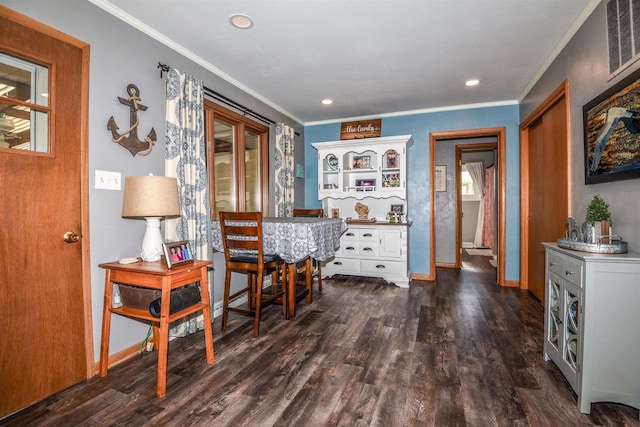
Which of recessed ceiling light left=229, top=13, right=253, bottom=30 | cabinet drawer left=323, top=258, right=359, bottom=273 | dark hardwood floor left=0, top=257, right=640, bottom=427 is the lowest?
dark hardwood floor left=0, top=257, right=640, bottom=427

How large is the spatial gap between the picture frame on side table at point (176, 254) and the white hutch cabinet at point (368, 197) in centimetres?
270

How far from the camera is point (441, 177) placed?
225 inches

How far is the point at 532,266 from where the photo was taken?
12.6 ft

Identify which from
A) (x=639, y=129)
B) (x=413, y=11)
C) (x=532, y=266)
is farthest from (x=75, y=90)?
(x=532, y=266)

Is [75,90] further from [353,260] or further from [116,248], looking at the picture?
[353,260]

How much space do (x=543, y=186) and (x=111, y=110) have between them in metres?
4.19

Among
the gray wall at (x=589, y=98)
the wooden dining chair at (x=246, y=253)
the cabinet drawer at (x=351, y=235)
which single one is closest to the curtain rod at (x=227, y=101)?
the wooden dining chair at (x=246, y=253)

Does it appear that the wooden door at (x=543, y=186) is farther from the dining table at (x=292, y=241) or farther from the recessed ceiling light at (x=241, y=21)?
the recessed ceiling light at (x=241, y=21)

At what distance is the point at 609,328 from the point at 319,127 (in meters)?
4.35

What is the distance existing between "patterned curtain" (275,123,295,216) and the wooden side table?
2.21m

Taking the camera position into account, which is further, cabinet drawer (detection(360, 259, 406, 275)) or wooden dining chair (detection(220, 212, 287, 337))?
cabinet drawer (detection(360, 259, 406, 275))

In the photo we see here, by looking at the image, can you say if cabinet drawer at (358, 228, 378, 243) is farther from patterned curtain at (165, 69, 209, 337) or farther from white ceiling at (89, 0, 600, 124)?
patterned curtain at (165, 69, 209, 337)

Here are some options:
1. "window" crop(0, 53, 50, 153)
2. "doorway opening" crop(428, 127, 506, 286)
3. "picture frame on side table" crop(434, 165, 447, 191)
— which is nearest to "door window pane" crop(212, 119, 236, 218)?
"window" crop(0, 53, 50, 153)

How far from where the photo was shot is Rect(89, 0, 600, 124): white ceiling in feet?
7.03
